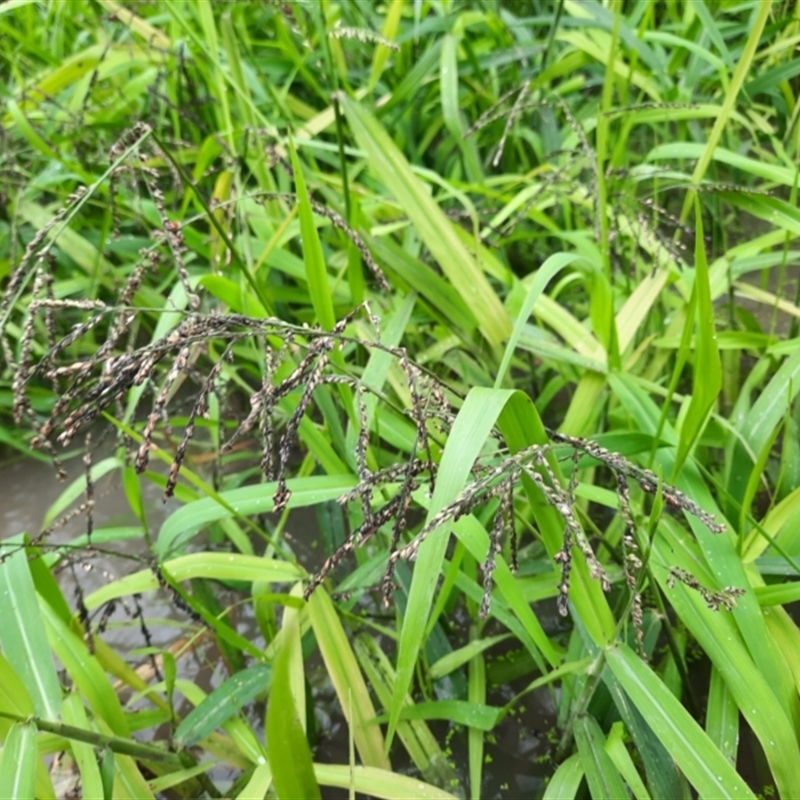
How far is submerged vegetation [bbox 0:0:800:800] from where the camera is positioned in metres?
0.61

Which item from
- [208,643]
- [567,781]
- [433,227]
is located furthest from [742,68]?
[208,643]

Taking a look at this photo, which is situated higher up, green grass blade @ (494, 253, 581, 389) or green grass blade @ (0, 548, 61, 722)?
green grass blade @ (494, 253, 581, 389)

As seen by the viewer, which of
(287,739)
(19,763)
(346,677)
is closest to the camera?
(287,739)

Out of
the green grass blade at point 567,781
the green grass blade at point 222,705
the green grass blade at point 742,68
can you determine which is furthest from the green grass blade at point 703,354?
the green grass blade at point 222,705

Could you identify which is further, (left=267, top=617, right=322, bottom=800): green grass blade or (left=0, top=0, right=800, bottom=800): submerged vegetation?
(left=0, top=0, right=800, bottom=800): submerged vegetation

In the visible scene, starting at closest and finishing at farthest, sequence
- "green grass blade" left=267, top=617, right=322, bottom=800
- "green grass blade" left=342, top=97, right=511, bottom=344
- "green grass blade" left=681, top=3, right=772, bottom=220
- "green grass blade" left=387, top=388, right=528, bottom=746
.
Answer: "green grass blade" left=267, top=617, right=322, bottom=800
"green grass blade" left=387, top=388, right=528, bottom=746
"green grass blade" left=681, top=3, right=772, bottom=220
"green grass blade" left=342, top=97, right=511, bottom=344

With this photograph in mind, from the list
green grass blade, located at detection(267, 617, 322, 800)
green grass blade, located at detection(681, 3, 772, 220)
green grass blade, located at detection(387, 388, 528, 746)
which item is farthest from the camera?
green grass blade, located at detection(681, 3, 772, 220)

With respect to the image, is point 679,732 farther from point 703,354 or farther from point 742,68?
point 742,68

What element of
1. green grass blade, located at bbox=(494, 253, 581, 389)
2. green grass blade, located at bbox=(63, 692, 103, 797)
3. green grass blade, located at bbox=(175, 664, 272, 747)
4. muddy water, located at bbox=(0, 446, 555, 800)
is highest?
green grass blade, located at bbox=(494, 253, 581, 389)

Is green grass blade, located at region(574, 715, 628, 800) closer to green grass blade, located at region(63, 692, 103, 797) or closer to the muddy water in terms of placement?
the muddy water

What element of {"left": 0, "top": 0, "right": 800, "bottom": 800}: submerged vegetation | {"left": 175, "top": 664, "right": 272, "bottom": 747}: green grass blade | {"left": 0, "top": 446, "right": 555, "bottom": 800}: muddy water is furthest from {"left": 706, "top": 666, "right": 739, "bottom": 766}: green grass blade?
{"left": 175, "top": 664, "right": 272, "bottom": 747}: green grass blade

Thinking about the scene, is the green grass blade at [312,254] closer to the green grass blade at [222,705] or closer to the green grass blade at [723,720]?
the green grass blade at [222,705]

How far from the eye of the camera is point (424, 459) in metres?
0.74

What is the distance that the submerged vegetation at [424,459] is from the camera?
0.61 metres
